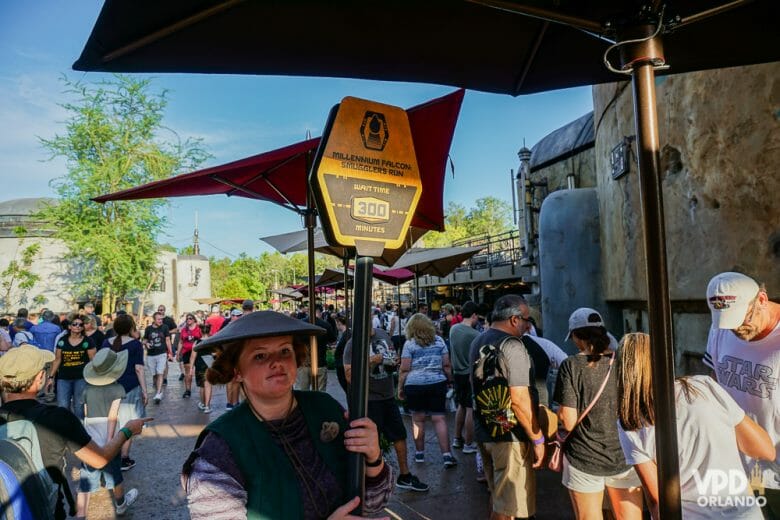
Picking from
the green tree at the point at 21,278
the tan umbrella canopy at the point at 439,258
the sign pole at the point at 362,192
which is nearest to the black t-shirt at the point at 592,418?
the sign pole at the point at 362,192

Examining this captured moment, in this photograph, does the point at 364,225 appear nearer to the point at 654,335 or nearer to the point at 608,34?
the point at 654,335

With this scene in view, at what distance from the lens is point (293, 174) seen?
427 centimetres

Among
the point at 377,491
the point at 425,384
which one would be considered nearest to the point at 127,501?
the point at 425,384

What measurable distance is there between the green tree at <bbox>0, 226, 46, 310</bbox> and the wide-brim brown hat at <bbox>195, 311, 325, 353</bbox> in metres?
35.2

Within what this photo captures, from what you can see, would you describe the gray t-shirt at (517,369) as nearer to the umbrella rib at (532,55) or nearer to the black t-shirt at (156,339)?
the umbrella rib at (532,55)

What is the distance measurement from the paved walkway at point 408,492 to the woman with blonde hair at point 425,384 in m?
0.34

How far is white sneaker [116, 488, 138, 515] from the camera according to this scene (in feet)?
16.5

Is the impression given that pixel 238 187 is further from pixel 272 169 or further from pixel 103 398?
pixel 103 398

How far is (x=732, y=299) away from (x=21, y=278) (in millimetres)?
36955

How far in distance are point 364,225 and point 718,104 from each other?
5.48m

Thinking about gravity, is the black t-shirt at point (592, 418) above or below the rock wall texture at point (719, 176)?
below

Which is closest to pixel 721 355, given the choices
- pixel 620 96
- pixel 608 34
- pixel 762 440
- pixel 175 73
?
pixel 762 440

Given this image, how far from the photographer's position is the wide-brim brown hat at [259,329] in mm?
1731

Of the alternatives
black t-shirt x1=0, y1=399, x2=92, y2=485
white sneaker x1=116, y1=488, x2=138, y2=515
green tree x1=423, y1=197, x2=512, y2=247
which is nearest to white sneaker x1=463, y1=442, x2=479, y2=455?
white sneaker x1=116, y1=488, x2=138, y2=515
